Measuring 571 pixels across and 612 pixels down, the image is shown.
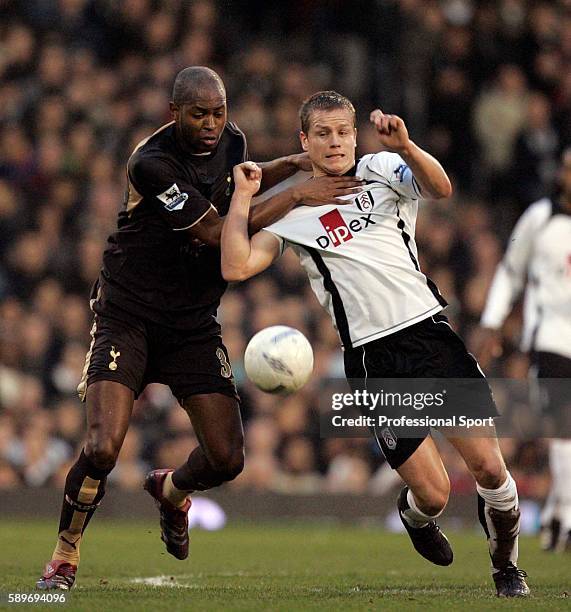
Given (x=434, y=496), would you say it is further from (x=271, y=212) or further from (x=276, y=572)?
(x=276, y=572)

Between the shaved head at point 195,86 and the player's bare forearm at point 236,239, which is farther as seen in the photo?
the shaved head at point 195,86

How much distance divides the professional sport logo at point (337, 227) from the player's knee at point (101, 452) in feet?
4.87

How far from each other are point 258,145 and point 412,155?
9296 millimetres

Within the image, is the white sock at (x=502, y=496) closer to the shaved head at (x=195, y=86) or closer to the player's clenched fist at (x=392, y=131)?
the player's clenched fist at (x=392, y=131)

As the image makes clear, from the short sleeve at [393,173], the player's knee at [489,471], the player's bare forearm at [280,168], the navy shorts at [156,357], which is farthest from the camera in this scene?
the player's bare forearm at [280,168]

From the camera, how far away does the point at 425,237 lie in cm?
1597

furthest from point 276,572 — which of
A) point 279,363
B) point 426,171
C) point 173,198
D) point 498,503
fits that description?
point 426,171

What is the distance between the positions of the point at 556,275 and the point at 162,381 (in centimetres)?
376

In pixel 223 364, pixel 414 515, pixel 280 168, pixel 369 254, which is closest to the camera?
pixel 369 254

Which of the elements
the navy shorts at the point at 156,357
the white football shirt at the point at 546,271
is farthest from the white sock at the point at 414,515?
the white football shirt at the point at 546,271

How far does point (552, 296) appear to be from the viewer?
1026cm

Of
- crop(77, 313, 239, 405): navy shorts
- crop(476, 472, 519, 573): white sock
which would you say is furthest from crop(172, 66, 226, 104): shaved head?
crop(476, 472, 519, 573): white sock

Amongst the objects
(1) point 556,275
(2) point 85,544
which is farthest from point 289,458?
(1) point 556,275

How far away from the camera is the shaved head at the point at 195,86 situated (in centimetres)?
728
